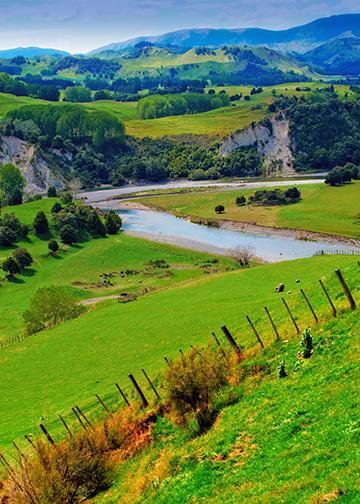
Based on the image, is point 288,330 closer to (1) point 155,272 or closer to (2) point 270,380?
(2) point 270,380

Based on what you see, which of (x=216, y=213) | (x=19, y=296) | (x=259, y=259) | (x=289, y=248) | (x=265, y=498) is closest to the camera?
(x=265, y=498)

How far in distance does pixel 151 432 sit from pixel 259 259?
7746 cm

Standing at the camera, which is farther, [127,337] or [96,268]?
[96,268]

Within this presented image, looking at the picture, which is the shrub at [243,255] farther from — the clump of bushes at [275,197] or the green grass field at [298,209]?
the clump of bushes at [275,197]

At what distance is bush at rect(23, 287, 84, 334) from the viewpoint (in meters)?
67.9

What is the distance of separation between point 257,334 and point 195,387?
6984mm

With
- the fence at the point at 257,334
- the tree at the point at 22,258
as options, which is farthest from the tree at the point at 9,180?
the fence at the point at 257,334

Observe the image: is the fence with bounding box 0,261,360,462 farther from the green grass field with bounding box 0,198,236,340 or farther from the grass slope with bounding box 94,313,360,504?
the green grass field with bounding box 0,198,236,340

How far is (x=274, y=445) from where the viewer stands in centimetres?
2203

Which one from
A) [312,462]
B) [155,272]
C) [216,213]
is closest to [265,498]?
[312,462]

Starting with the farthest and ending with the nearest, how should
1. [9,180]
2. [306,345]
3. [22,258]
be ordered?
[9,180] → [22,258] → [306,345]

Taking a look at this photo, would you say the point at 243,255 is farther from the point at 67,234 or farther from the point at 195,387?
the point at 195,387

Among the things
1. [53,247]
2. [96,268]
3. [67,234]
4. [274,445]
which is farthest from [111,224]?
[274,445]

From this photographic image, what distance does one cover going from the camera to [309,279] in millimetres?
60250
